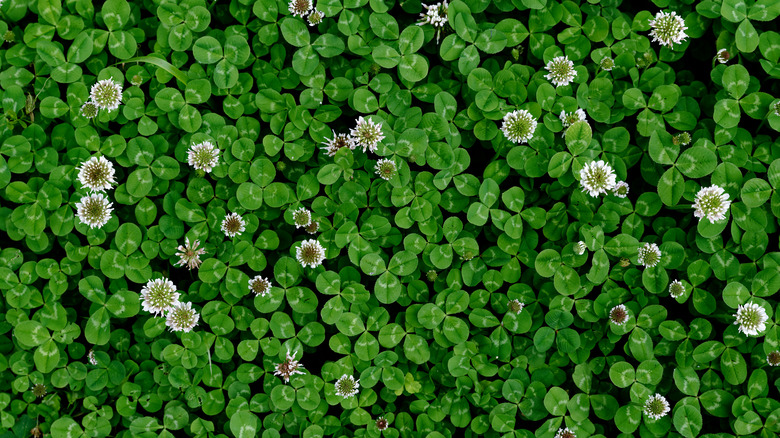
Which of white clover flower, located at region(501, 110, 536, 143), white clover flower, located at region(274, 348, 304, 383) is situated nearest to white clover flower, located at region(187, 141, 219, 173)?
white clover flower, located at region(274, 348, 304, 383)

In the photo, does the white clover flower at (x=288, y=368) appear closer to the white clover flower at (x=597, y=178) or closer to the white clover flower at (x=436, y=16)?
the white clover flower at (x=597, y=178)

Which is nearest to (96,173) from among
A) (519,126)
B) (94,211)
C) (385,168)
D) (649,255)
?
(94,211)

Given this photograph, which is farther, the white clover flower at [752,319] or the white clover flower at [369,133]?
the white clover flower at [369,133]

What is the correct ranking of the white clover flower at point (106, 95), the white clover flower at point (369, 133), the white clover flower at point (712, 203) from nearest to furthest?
1. the white clover flower at point (712, 203)
2. the white clover flower at point (369, 133)
3. the white clover flower at point (106, 95)

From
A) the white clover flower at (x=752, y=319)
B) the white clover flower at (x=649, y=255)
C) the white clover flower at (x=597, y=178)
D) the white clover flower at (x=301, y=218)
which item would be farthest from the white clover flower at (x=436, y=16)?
the white clover flower at (x=752, y=319)

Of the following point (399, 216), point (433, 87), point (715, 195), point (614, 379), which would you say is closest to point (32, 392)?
point (399, 216)

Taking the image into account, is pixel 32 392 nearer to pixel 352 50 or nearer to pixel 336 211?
pixel 336 211
